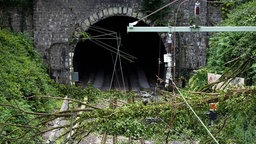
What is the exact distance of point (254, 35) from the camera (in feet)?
46.4

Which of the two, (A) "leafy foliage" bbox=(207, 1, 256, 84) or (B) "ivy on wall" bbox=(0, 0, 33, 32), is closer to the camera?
(A) "leafy foliage" bbox=(207, 1, 256, 84)

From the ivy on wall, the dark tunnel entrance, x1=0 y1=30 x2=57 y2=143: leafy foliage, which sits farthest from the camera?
the dark tunnel entrance

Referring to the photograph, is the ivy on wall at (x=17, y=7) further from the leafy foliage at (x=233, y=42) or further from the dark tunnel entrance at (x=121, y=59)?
the leafy foliage at (x=233, y=42)

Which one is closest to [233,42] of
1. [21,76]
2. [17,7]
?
[21,76]

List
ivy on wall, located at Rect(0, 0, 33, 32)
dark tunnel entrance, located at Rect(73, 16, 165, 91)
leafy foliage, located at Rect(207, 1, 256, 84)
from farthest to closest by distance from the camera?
1. dark tunnel entrance, located at Rect(73, 16, 165, 91)
2. ivy on wall, located at Rect(0, 0, 33, 32)
3. leafy foliage, located at Rect(207, 1, 256, 84)

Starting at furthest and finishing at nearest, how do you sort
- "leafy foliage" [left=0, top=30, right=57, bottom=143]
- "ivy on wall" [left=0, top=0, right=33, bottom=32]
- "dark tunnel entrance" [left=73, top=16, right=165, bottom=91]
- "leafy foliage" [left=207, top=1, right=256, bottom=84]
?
"dark tunnel entrance" [left=73, top=16, right=165, bottom=91]
"ivy on wall" [left=0, top=0, right=33, bottom=32]
"leafy foliage" [left=207, top=1, right=256, bottom=84]
"leafy foliage" [left=0, top=30, right=57, bottom=143]

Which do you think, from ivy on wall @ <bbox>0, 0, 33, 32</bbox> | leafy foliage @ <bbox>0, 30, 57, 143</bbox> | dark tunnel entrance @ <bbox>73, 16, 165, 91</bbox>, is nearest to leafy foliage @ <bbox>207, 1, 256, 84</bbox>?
dark tunnel entrance @ <bbox>73, 16, 165, 91</bbox>

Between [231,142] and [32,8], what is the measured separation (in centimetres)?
1548

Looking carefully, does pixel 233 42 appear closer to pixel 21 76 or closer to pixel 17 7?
pixel 21 76

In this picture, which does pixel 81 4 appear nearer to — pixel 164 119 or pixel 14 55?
pixel 14 55

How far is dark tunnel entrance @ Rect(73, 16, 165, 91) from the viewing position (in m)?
21.2

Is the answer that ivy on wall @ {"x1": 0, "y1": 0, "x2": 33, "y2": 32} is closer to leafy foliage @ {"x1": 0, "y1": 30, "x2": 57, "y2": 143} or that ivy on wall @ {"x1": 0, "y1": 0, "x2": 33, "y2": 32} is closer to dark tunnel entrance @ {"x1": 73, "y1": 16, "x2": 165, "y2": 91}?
leafy foliage @ {"x1": 0, "y1": 30, "x2": 57, "y2": 143}

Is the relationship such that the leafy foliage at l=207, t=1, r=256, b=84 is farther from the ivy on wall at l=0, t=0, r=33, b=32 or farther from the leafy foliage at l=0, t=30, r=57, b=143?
the ivy on wall at l=0, t=0, r=33, b=32

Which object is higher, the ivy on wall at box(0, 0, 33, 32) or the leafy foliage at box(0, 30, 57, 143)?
the ivy on wall at box(0, 0, 33, 32)
